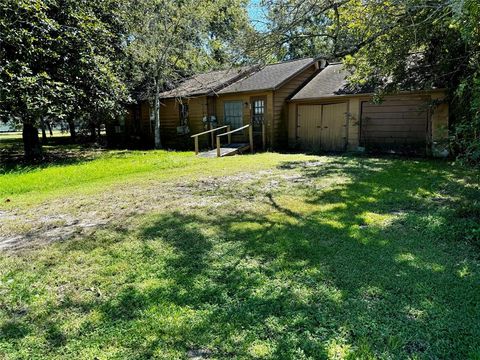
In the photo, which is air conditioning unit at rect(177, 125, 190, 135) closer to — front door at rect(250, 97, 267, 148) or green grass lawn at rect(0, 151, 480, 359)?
front door at rect(250, 97, 267, 148)

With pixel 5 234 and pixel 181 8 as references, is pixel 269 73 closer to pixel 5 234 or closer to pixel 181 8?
pixel 181 8

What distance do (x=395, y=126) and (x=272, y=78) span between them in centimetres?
515

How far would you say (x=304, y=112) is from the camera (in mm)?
13781

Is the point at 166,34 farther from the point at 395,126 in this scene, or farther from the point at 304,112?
the point at 395,126

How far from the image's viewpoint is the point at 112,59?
14.9 m

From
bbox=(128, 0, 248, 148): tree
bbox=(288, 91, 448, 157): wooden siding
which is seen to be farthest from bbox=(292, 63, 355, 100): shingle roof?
bbox=(128, 0, 248, 148): tree

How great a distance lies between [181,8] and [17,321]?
566 inches

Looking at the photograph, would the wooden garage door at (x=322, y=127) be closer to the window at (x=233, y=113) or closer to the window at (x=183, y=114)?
the window at (x=233, y=113)

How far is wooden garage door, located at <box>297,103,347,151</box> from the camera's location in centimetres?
1281

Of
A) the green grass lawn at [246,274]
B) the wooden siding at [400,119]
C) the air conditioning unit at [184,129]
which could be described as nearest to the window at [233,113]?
the air conditioning unit at [184,129]

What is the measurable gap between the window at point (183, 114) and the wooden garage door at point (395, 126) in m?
8.26

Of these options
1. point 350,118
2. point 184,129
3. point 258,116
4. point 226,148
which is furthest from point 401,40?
point 184,129

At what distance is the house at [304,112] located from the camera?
11.3 meters

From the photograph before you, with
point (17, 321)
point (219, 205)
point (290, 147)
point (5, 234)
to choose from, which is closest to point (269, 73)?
point (290, 147)
